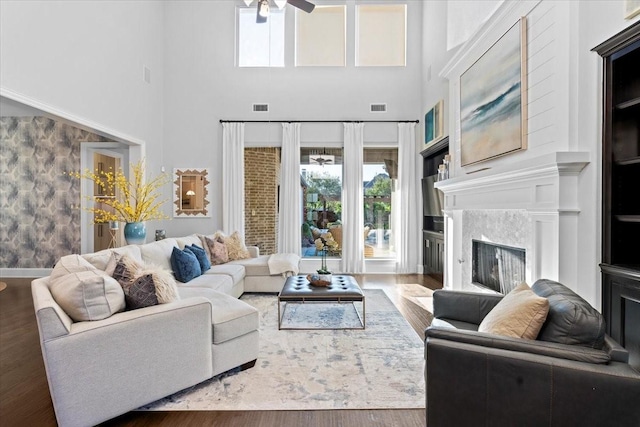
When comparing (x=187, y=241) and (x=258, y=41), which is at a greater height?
(x=258, y=41)

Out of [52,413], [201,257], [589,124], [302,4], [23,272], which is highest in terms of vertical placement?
[302,4]

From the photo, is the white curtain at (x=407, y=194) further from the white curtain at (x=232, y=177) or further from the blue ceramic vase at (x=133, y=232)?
the blue ceramic vase at (x=133, y=232)

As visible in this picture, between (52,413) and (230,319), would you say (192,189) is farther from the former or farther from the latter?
(52,413)

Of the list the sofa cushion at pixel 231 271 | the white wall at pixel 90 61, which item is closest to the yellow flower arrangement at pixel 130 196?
the white wall at pixel 90 61

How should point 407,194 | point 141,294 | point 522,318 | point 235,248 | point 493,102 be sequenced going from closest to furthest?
1. point 522,318
2. point 141,294
3. point 493,102
4. point 235,248
5. point 407,194

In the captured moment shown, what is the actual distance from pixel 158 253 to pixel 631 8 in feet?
14.9

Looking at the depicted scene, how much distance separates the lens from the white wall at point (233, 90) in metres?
6.84

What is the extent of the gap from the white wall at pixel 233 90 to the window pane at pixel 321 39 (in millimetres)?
151

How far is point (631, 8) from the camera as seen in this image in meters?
2.11

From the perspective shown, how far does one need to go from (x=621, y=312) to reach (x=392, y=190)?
4.85 meters

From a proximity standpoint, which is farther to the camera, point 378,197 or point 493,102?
point 378,197

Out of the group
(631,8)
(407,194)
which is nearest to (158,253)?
(631,8)

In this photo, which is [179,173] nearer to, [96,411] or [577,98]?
[96,411]

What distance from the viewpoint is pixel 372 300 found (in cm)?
473
